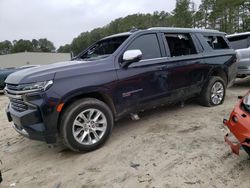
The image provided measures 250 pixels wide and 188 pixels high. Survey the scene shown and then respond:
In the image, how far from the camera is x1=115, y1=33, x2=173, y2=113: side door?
3.67m

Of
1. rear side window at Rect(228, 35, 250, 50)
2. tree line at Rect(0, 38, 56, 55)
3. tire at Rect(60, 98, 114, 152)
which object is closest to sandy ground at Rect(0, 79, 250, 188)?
tire at Rect(60, 98, 114, 152)

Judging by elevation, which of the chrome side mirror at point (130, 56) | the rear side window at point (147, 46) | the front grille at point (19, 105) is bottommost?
the front grille at point (19, 105)

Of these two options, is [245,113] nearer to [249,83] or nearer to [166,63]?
[166,63]

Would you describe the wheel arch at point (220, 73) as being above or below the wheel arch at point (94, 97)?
above

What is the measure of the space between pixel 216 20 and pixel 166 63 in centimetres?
4190

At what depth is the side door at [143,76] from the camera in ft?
12.0

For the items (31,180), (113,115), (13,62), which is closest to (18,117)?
(31,180)

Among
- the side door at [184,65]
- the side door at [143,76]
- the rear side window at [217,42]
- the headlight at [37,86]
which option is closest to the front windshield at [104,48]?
the side door at [143,76]

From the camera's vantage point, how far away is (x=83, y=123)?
334 centimetres

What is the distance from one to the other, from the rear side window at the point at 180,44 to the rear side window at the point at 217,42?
0.61 m

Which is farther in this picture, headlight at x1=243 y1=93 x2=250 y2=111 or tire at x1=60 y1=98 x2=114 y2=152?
tire at x1=60 y1=98 x2=114 y2=152

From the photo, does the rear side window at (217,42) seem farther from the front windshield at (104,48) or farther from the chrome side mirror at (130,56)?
the chrome side mirror at (130,56)

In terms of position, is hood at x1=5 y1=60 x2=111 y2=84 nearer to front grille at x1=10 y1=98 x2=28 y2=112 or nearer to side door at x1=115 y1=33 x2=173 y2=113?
front grille at x1=10 y1=98 x2=28 y2=112

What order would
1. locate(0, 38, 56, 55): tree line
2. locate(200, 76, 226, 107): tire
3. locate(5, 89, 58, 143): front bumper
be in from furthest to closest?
locate(0, 38, 56, 55): tree line → locate(200, 76, 226, 107): tire → locate(5, 89, 58, 143): front bumper
